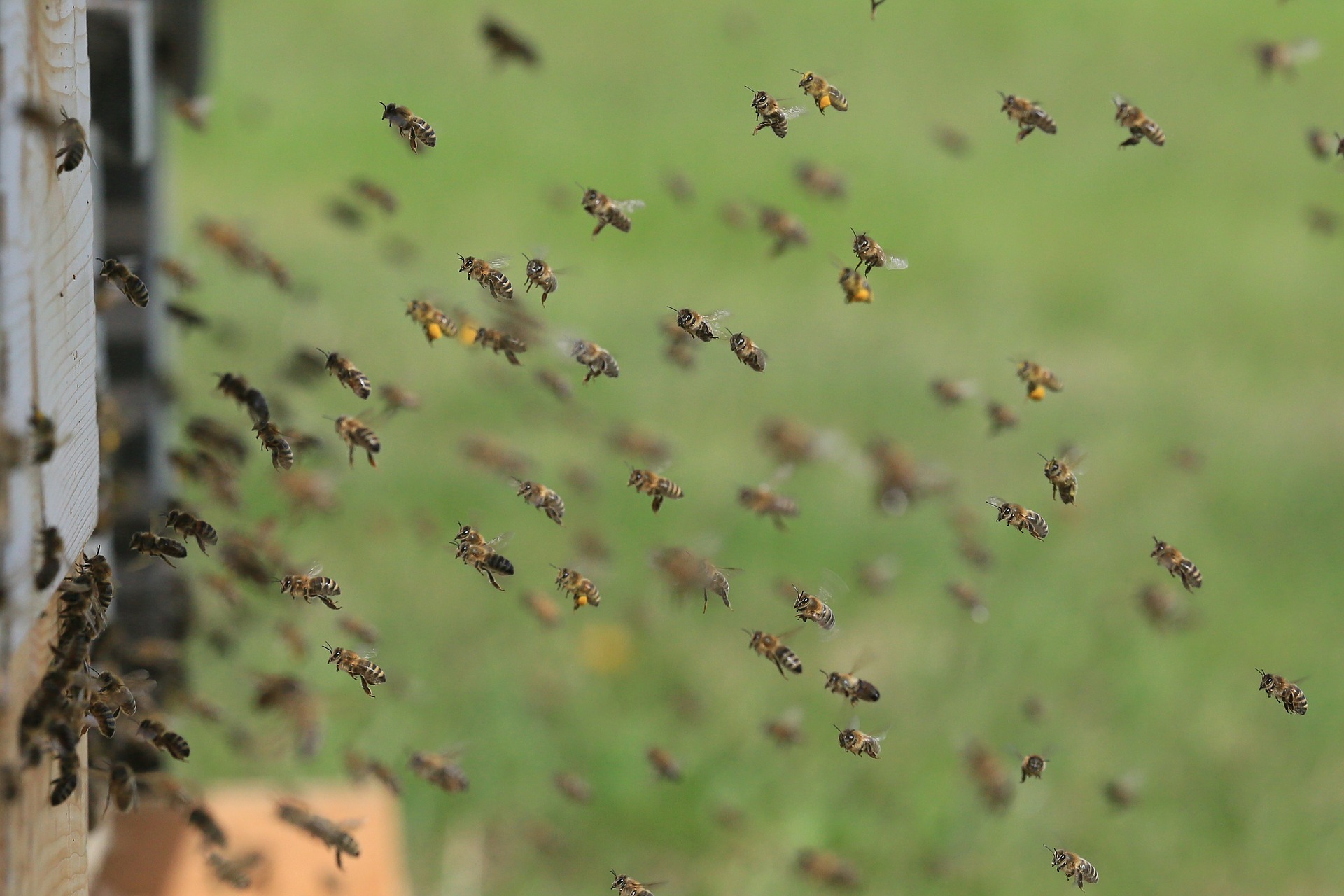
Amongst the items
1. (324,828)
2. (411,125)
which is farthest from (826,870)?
(411,125)

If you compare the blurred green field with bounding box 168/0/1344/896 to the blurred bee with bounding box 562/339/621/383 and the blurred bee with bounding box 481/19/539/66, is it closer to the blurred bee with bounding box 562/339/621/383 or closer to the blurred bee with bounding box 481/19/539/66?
the blurred bee with bounding box 481/19/539/66

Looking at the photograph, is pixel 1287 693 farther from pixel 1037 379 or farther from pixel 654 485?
pixel 654 485

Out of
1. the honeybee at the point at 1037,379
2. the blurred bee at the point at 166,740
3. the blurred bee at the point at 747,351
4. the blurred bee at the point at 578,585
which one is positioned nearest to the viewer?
the blurred bee at the point at 166,740

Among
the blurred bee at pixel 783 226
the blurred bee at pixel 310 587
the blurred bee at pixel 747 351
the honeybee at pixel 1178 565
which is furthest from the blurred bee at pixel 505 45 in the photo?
the honeybee at pixel 1178 565

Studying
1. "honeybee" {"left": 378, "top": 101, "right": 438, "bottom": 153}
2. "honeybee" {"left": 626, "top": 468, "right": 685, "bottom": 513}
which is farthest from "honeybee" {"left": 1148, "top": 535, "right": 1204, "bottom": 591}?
"honeybee" {"left": 378, "top": 101, "right": 438, "bottom": 153}

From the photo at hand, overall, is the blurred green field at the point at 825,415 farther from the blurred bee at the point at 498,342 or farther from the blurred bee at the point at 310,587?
the blurred bee at the point at 310,587

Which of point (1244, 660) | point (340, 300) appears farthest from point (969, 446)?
point (340, 300)
